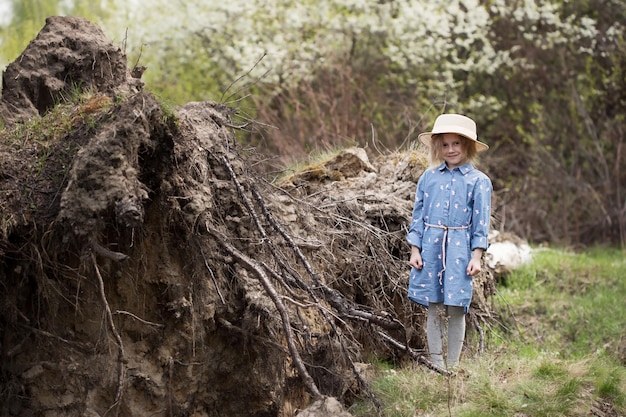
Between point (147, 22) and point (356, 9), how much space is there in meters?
4.01

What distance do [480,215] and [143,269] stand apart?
2.08 m

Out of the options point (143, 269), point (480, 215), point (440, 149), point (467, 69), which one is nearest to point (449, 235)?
point (480, 215)

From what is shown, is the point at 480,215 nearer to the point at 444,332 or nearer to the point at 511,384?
the point at 444,332

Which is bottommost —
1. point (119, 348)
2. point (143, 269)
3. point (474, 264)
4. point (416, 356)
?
point (416, 356)

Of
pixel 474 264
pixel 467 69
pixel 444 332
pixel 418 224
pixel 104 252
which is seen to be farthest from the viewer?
pixel 467 69

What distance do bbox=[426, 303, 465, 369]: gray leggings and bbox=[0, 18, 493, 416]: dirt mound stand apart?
0.42 m

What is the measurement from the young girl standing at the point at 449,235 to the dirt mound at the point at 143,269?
415mm

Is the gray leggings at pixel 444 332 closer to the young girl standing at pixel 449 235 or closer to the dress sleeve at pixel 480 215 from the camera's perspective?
the young girl standing at pixel 449 235

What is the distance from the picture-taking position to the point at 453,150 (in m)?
5.34

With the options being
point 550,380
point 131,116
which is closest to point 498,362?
point 550,380

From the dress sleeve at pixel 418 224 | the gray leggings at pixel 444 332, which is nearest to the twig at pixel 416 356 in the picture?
the gray leggings at pixel 444 332

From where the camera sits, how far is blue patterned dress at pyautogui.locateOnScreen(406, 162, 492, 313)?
5.16 m

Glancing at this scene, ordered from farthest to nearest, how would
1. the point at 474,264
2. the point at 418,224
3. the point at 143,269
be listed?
the point at 418,224 → the point at 474,264 → the point at 143,269

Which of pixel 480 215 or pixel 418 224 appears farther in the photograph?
pixel 418 224
